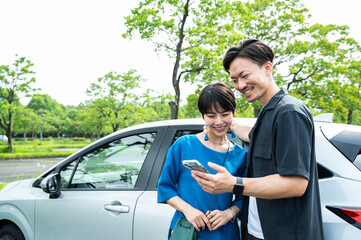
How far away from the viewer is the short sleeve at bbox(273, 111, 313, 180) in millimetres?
1156

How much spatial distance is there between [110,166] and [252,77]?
174 cm

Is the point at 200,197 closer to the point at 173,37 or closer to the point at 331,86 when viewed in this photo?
the point at 173,37

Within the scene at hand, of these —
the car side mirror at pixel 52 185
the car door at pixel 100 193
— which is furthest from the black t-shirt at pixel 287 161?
the car side mirror at pixel 52 185

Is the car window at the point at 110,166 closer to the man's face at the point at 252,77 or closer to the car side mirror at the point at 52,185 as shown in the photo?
the car side mirror at the point at 52,185

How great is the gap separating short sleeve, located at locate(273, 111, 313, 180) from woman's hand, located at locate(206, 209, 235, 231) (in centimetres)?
51

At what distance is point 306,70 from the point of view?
18.2m

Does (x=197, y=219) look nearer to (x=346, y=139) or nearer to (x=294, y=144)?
(x=294, y=144)

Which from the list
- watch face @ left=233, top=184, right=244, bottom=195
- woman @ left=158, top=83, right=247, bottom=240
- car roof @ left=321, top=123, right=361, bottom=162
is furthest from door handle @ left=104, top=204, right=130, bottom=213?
car roof @ left=321, top=123, right=361, bottom=162

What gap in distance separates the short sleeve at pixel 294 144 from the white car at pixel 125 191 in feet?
1.68

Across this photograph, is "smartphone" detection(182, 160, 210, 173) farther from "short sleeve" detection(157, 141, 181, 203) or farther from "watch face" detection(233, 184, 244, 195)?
"short sleeve" detection(157, 141, 181, 203)

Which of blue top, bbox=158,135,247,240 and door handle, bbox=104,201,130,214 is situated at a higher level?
blue top, bbox=158,135,247,240

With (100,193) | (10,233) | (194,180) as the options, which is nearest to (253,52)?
(194,180)

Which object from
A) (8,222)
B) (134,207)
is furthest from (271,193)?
(8,222)

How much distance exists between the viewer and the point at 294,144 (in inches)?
45.5
